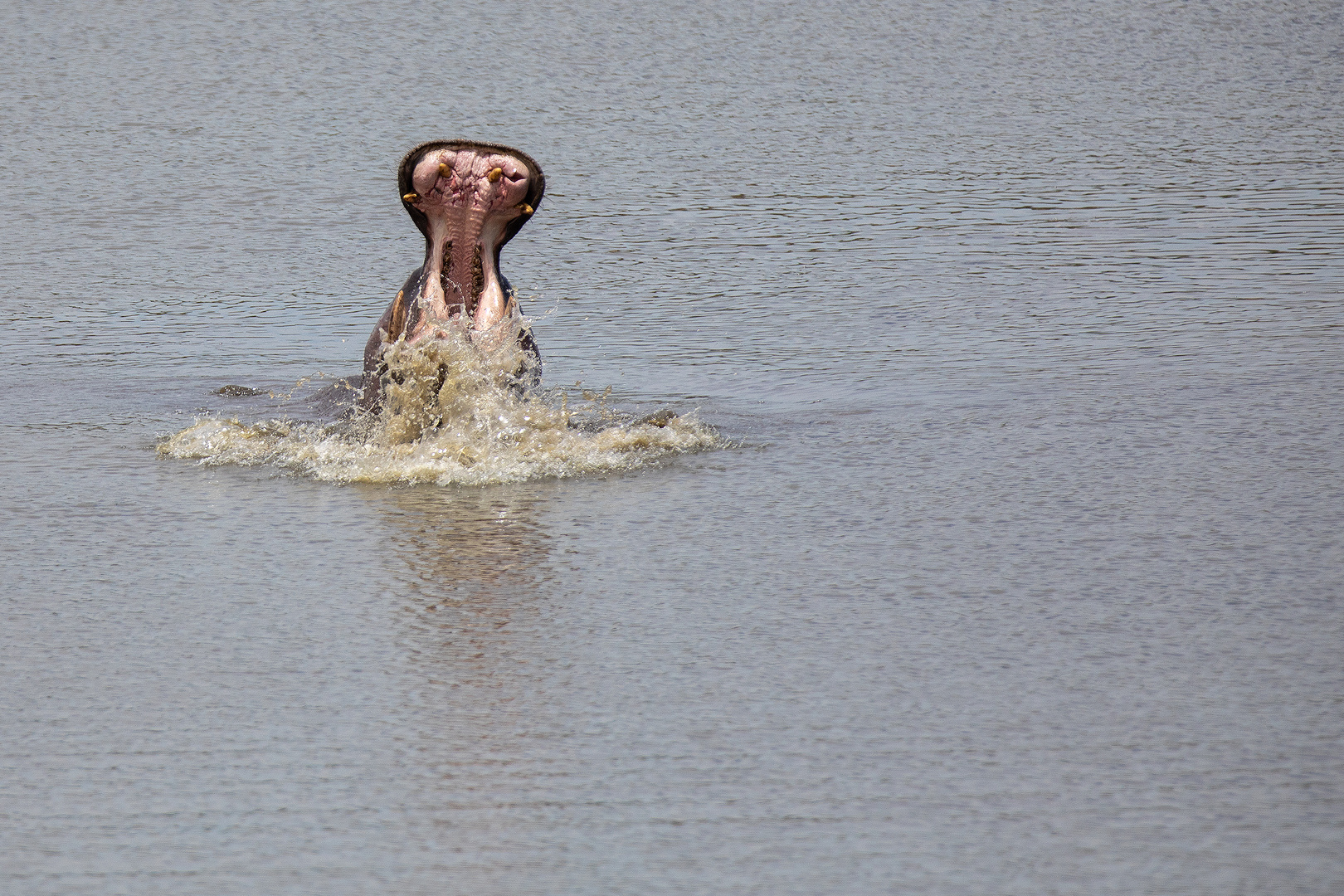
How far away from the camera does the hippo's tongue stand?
7.14m

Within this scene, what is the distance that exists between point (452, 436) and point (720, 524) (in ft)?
4.01

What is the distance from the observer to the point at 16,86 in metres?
14.7

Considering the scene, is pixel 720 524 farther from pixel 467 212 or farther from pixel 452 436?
pixel 467 212

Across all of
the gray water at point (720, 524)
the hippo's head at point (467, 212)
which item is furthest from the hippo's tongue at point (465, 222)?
the gray water at point (720, 524)

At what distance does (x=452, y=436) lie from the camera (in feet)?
23.3

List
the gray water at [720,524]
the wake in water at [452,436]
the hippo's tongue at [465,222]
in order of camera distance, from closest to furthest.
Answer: the gray water at [720,524], the wake in water at [452,436], the hippo's tongue at [465,222]

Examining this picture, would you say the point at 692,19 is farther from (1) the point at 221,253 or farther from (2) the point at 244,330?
(2) the point at 244,330

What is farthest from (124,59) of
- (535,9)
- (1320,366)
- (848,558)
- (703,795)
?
(703,795)

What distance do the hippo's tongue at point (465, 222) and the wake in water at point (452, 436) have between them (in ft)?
0.44

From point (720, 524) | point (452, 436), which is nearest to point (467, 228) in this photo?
point (452, 436)

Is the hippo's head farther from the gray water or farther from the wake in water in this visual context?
the gray water

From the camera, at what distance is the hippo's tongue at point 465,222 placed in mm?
7141

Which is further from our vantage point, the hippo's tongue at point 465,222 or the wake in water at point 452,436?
the hippo's tongue at point 465,222

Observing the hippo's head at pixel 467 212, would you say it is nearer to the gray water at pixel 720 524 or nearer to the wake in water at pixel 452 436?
the wake in water at pixel 452 436
